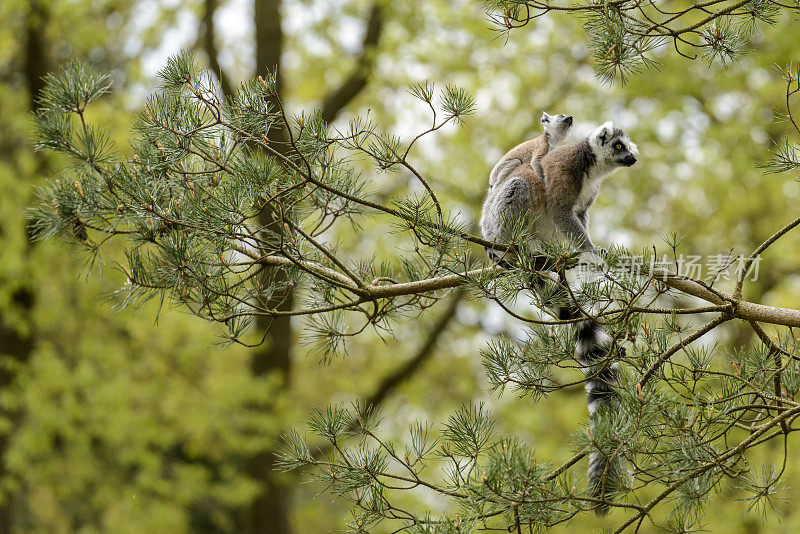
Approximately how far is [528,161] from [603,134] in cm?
45

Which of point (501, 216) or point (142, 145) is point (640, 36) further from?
point (142, 145)

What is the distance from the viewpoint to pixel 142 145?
7.80ft

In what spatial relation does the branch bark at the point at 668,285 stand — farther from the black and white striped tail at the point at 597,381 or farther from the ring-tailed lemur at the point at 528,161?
the ring-tailed lemur at the point at 528,161

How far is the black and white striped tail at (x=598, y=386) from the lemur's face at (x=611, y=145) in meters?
1.05

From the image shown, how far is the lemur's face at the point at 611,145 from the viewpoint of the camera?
3439mm

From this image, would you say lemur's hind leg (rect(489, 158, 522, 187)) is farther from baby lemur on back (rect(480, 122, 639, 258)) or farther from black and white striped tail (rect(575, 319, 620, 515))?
black and white striped tail (rect(575, 319, 620, 515))

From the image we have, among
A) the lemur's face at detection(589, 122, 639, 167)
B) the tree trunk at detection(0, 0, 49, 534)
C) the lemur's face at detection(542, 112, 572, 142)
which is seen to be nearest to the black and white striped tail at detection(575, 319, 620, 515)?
the lemur's face at detection(589, 122, 639, 167)

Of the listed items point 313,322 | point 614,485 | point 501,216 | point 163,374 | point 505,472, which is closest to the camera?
point 505,472

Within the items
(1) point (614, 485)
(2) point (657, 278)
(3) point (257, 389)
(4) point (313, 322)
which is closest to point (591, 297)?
(2) point (657, 278)

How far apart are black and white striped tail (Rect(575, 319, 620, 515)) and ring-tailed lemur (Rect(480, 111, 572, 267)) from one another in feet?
3.11

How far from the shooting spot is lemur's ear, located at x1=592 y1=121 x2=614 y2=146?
3473 mm

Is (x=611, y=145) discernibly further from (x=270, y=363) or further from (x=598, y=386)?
(x=270, y=363)

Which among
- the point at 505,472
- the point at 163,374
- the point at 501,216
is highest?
the point at 163,374

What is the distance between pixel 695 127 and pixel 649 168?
70cm
